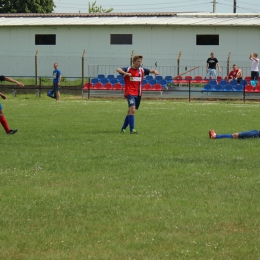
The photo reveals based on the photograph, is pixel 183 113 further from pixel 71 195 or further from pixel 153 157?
pixel 71 195

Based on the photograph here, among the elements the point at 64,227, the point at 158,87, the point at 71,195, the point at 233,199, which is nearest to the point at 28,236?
the point at 64,227

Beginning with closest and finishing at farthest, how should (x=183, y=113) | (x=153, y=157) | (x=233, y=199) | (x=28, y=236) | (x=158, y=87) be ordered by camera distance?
(x=28, y=236) → (x=233, y=199) → (x=153, y=157) → (x=183, y=113) → (x=158, y=87)

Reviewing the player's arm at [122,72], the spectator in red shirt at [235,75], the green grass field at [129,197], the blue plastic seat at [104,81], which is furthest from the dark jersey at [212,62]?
the green grass field at [129,197]

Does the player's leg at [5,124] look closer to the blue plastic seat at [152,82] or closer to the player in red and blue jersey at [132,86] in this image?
the player in red and blue jersey at [132,86]

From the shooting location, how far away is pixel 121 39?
4497cm

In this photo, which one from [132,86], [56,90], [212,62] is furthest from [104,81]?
[132,86]

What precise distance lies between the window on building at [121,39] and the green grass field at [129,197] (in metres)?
29.8

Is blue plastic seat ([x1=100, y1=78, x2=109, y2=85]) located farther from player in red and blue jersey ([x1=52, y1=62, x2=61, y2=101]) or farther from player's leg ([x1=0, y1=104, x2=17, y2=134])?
player's leg ([x1=0, y1=104, x2=17, y2=134])

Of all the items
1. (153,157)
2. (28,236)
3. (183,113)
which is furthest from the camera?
(183,113)

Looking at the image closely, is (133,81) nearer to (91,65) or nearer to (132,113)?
(132,113)

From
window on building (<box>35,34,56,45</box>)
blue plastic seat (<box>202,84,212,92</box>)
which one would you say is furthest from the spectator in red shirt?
window on building (<box>35,34,56,45</box>)

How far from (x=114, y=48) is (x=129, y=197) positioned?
122 feet

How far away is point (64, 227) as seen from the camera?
6746 millimetres

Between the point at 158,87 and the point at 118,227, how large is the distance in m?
30.4
